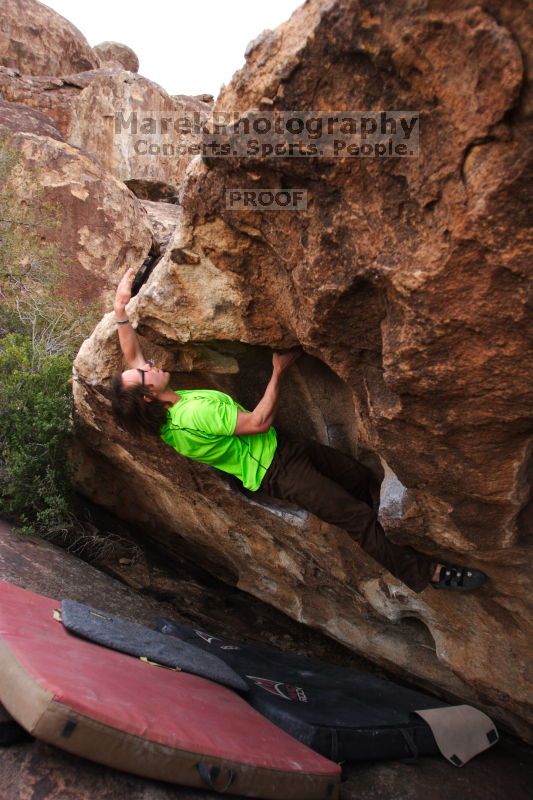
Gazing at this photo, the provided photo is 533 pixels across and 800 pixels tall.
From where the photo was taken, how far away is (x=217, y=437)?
3334 millimetres

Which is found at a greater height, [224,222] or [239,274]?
[224,222]

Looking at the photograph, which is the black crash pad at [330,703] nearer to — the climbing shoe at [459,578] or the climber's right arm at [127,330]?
the climbing shoe at [459,578]

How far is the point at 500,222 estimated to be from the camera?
6.12 ft

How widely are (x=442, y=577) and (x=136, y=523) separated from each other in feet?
9.87

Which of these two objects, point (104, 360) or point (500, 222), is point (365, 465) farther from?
point (500, 222)

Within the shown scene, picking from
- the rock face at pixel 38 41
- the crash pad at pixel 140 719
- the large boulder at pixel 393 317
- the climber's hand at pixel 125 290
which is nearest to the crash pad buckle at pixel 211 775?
the crash pad at pixel 140 719

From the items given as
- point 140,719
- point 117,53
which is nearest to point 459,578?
point 140,719

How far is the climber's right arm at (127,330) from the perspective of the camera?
333 cm

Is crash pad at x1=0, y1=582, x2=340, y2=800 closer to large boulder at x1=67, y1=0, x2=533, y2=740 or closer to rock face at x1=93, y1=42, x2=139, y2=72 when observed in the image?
large boulder at x1=67, y1=0, x2=533, y2=740

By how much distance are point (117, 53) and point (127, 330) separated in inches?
790

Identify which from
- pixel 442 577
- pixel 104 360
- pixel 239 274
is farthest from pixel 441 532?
pixel 104 360

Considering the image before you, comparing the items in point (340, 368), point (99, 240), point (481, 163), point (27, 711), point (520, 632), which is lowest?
point (520, 632)

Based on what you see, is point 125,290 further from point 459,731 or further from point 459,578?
point 459,731

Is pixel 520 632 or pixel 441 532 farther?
pixel 520 632
